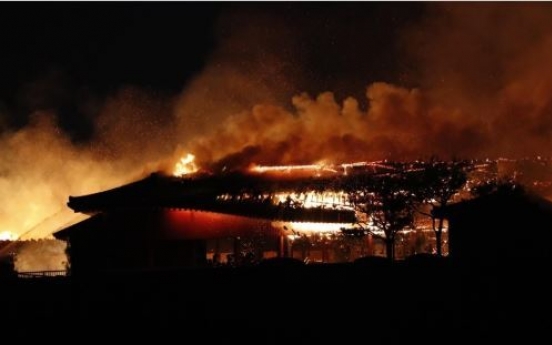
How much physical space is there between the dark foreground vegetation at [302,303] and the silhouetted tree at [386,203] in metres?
7.09

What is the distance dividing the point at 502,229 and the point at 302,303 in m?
A: 7.87

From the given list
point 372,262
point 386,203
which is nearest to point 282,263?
point 372,262

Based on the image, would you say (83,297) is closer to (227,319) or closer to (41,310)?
(41,310)

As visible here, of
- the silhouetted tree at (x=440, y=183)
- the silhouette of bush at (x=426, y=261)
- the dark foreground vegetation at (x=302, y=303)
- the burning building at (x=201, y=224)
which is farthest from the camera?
the burning building at (x=201, y=224)

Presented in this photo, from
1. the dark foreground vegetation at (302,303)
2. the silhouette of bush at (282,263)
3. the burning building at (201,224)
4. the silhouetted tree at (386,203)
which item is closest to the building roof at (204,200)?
the burning building at (201,224)

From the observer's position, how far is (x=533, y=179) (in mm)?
35906

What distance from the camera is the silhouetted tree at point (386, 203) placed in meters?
27.6

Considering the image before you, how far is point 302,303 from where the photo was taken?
16359 millimetres

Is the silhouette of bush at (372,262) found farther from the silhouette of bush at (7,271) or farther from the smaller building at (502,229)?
the silhouette of bush at (7,271)

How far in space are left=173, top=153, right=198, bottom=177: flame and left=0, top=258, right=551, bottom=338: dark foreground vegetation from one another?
76.5 feet

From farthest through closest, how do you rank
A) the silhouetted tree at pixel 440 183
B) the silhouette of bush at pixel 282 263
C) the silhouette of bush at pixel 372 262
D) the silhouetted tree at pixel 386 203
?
the silhouetted tree at pixel 440 183
the silhouetted tree at pixel 386 203
the silhouette of bush at pixel 282 263
the silhouette of bush at pixel 372 262

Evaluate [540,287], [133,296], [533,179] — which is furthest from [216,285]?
[533,179]

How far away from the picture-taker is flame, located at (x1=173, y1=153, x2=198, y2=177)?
4416cm

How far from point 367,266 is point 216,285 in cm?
436
